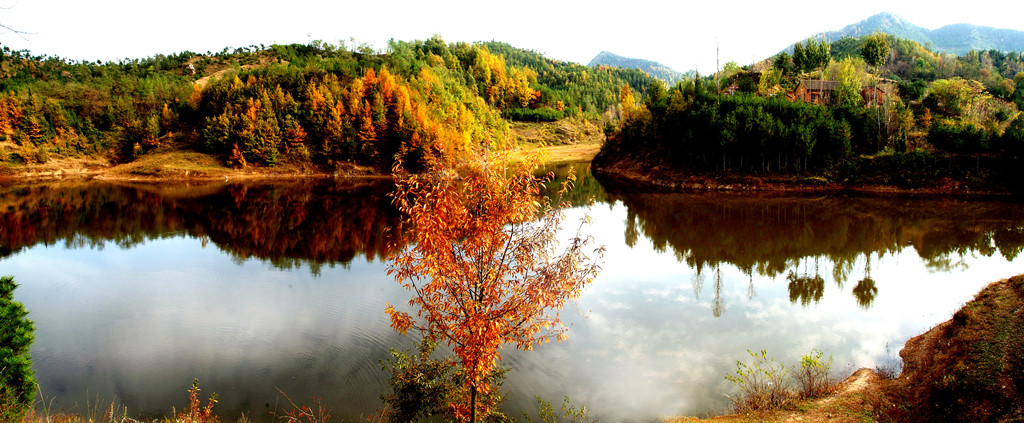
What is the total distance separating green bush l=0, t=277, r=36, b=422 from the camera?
797 cm

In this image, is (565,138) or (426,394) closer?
→ (426,394)

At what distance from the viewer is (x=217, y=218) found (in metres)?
35.3

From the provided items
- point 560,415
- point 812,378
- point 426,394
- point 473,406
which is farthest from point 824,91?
point 426,394

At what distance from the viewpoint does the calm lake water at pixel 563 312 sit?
11.4 metres

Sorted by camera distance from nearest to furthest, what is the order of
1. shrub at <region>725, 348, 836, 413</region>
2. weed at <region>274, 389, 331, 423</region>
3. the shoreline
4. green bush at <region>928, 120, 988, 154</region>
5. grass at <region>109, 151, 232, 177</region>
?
1. weed at <region>274, 389, 331, 423</region>
2. shrub at <region>725, 348, 836, 413</region>
3. green bush at <region>928, 120, 988, 154</region>
4. the shoreline
5. grass at <region>109, 151, 232, 177</region>

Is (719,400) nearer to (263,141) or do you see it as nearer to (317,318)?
(317,318)

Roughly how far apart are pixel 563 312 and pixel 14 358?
1321 cm

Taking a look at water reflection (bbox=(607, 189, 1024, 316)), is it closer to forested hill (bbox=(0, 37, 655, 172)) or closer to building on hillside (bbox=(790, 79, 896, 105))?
building on hillside (bbox=(790, 79, 896, 105))

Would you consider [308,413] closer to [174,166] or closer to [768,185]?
[768,185]

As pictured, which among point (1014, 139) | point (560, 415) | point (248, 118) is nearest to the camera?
point (560, 415)

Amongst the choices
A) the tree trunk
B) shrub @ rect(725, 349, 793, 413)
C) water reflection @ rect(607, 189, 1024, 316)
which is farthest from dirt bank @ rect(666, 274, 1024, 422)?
water reflection @ rect(607, 189, 1024, 316)

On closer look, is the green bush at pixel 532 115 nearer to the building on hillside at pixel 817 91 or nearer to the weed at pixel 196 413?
the building on hillside at pixel 817 91

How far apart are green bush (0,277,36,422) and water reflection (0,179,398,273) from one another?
41.5 feet

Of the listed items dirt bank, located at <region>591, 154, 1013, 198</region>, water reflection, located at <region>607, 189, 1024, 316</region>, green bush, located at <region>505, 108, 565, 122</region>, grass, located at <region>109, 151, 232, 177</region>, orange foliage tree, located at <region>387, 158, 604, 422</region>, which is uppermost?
green bush, located at <region>505, 108, 565, 122</region>
